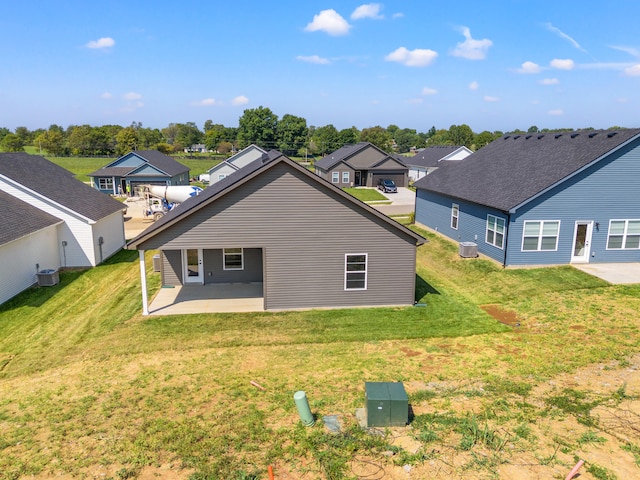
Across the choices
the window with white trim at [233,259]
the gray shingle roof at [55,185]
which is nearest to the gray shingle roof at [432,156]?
the gray shingle roof at [55,185]

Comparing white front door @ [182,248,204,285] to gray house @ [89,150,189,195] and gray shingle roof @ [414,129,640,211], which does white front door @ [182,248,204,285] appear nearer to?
gray shingle roof @ [414,129,640,211]

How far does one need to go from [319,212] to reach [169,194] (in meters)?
28.8

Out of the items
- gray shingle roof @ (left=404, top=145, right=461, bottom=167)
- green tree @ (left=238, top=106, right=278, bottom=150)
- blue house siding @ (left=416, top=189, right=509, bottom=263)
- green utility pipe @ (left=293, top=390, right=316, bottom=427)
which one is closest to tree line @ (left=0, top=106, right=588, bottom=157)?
green tree @ (left=238, top=106, right=278, bottom=150)

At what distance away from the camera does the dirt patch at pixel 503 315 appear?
1552cm

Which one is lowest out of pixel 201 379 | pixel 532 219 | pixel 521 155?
pixel 201 379

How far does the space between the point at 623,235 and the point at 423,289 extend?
11.1 metres

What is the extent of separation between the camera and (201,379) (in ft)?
37.1

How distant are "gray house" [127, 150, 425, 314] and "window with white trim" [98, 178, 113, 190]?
4362 cm

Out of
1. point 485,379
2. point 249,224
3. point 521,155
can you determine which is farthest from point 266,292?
point 521,155

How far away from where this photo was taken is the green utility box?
8734 millimetres

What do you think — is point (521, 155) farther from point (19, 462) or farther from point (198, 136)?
point (198, 136)

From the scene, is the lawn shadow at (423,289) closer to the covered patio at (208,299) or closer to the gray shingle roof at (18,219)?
the covered patio at (208,299)

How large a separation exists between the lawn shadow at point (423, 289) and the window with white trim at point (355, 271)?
2807mm

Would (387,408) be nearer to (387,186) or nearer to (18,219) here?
(18,219)
